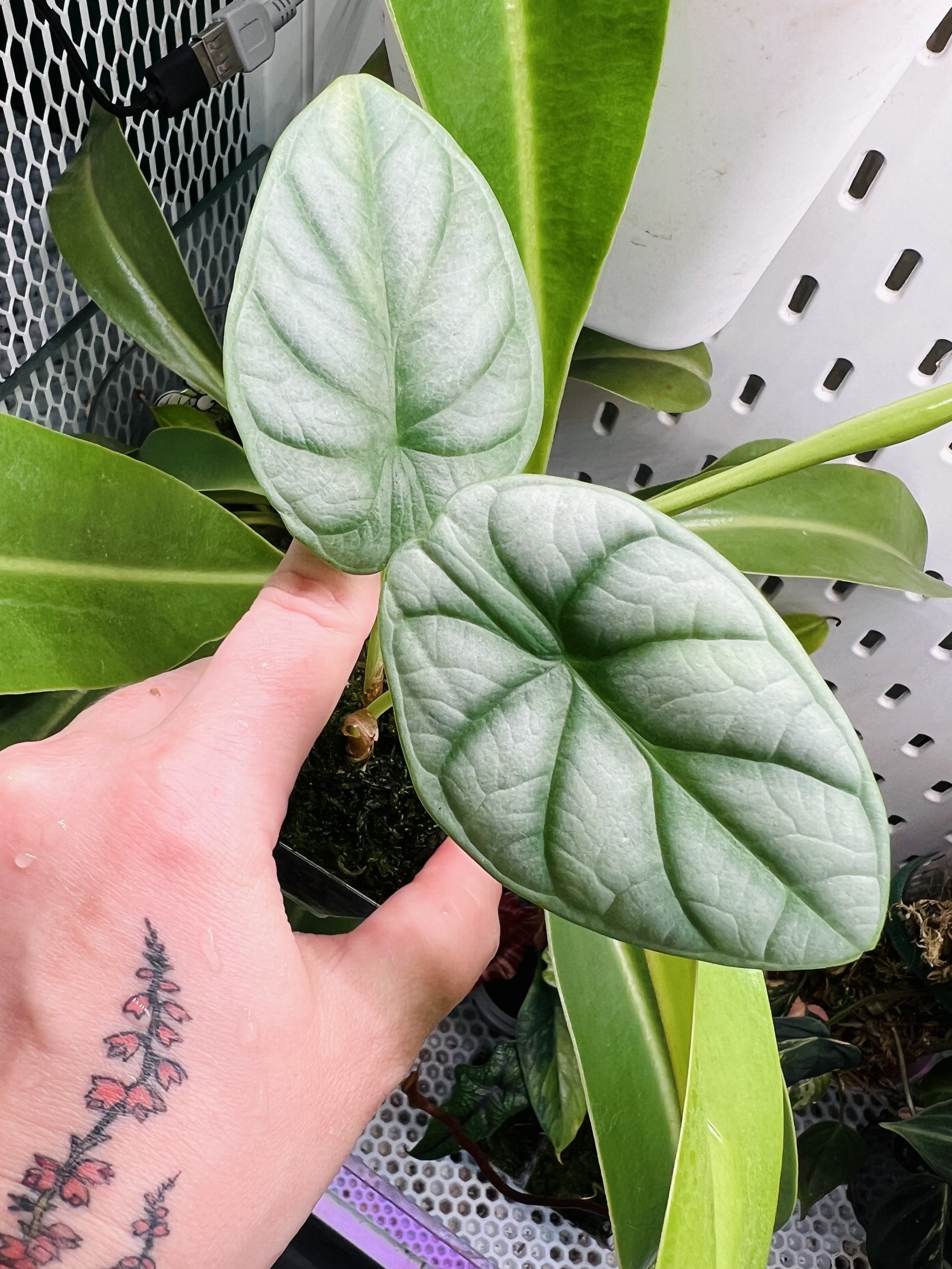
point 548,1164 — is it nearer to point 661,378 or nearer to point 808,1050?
point 808,1050

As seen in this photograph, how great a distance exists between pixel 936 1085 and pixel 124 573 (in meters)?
0.79

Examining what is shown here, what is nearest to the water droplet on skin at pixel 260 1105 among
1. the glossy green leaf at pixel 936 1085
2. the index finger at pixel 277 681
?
the index finger at pixel 277 681

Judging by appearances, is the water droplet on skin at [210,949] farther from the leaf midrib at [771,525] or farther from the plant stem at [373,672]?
the leaf midrib at [771,525]

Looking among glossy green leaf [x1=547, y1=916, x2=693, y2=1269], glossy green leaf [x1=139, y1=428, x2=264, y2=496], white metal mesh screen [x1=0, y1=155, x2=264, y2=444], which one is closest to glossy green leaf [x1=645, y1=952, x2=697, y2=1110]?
glossy green leaf [x1=547, y1=916, x2=693, y2=1269]

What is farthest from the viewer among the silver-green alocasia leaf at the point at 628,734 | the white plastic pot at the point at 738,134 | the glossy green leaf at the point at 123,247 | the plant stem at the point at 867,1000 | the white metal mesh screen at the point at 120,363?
the plant stem at the point at 867,1000

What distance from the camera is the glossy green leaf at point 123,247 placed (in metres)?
0.58

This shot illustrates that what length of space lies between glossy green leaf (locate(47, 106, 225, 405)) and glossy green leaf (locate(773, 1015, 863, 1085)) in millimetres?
674

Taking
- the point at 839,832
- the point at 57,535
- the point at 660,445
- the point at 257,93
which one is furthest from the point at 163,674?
the point at 257,93

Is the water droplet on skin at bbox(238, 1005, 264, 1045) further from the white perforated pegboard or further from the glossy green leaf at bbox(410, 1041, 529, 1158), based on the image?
the white perforated pegboard

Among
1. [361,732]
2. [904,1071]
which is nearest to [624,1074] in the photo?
[361,732]

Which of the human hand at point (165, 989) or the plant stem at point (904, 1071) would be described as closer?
the human hand at point (165, 989)

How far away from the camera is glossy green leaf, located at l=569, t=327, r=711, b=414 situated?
62cm

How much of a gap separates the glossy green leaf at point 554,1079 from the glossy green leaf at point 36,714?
1.38 feet

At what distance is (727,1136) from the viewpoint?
0.40m
